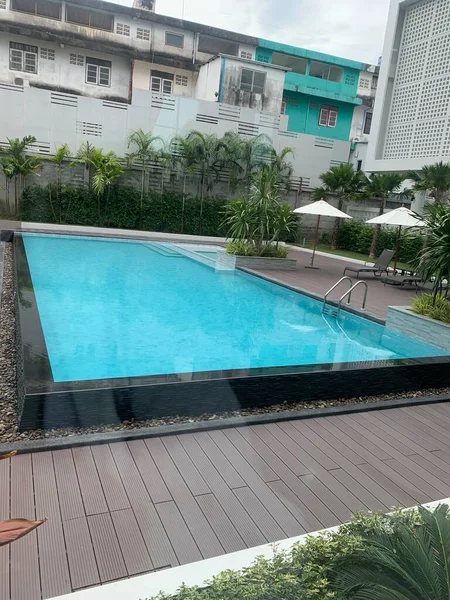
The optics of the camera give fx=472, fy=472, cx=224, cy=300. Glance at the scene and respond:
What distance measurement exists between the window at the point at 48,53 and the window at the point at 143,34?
2.55 meters

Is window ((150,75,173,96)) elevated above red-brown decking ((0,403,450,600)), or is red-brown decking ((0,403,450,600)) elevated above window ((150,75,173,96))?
window ((150,75,173,96))

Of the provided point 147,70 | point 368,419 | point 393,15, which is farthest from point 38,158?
point 368,419

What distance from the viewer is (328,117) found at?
76.5 feet

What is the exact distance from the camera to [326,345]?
5.61 m

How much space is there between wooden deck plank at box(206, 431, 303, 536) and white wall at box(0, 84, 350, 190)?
12.6 m

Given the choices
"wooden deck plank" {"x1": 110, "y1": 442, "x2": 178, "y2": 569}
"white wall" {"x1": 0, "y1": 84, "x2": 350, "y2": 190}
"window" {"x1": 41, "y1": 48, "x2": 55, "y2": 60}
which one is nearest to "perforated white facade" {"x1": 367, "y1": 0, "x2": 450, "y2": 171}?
"white wall" {"x1": 0, "y1": 84, "x2": 350, "y2": 190}

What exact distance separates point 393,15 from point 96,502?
15.9m

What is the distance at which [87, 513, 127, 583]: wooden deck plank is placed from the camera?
1.82m

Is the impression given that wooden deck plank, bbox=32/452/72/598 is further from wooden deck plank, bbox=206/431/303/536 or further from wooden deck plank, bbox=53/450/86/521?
wooden deck plank, bbox=206/431/303/536

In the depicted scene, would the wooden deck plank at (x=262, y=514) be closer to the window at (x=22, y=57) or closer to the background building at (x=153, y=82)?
the background building at (x=153, y=82)

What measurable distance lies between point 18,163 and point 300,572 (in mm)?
14573

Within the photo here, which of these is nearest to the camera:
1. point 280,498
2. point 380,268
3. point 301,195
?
point 280,498

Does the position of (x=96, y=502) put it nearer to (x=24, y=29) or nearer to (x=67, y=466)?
(x=67, y=466)

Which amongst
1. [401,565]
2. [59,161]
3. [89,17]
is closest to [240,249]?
[89,17]
